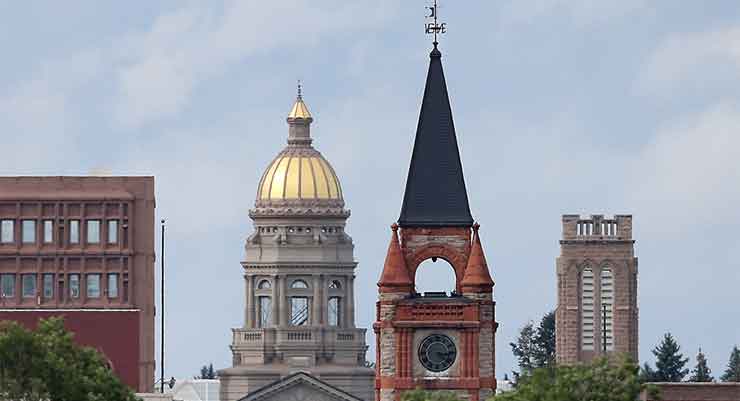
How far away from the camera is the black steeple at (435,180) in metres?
183

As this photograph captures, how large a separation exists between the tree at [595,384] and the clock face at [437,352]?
2438 centimetres

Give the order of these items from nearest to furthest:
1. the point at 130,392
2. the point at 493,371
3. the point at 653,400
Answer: the point at 653,400, the point at 130,392, the point at 493,371

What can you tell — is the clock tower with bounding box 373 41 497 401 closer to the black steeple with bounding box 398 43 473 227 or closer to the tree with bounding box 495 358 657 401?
the black steeple with bounding box 398 43 473 227

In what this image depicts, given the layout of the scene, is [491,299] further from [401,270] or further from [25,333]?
[25,333]

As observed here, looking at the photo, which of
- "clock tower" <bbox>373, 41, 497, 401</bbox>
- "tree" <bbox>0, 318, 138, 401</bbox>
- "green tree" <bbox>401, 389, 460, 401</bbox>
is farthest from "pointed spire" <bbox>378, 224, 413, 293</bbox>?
"tree" <bbox>0, 318, 138, 401</bbox>

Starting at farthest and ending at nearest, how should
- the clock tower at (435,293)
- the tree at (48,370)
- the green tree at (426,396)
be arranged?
1. the clock tower at (435,293)
2. the green tree at (426,396)
3. the tree at (48,370)

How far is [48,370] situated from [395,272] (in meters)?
25.9

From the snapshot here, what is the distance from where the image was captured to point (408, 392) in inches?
6752

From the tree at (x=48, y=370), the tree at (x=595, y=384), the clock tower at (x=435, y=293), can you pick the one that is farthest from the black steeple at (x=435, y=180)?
the tree at (x=595, y=384)

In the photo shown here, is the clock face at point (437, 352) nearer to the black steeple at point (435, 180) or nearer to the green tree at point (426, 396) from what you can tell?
the black steeple at point (435, 180)

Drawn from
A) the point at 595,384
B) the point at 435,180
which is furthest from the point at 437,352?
the point at 595,384

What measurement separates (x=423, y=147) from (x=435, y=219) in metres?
2.62

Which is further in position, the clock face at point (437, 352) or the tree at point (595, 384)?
the clock face at point (437, 352)

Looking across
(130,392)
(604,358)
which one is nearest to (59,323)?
(130,392)
